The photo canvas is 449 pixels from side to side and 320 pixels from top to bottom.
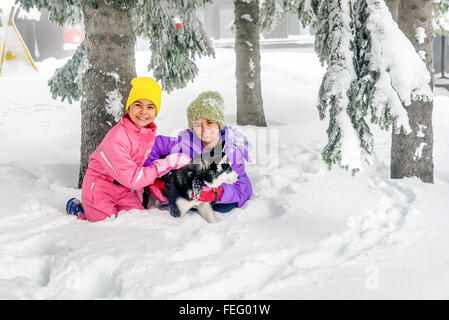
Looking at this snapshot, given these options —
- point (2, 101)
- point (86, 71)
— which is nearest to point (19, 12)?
point (2, 101)

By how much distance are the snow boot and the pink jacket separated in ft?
1.24

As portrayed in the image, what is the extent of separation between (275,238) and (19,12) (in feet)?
66.5

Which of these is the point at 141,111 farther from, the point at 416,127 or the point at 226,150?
the point at 416,127

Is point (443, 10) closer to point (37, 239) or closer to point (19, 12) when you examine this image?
A: point (37, 239)

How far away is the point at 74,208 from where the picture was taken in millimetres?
4133

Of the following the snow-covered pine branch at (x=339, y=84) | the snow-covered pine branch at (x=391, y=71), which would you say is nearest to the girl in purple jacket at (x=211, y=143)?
the snow-covered pine branch at (x=339, y=84)

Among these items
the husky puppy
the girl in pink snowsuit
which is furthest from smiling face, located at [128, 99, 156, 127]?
the husky puppy

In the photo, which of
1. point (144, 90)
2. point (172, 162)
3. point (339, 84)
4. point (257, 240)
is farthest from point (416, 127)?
point (144, 90)

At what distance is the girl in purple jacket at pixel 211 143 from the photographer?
3.95 metres

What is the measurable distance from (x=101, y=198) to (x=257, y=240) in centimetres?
150

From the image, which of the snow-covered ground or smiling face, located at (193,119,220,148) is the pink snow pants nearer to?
the snow-covered ground

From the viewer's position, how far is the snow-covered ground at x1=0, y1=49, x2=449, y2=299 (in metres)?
2.72

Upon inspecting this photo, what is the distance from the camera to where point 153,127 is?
4043mm

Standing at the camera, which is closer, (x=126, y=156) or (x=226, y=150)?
(x=126, y=156)
